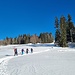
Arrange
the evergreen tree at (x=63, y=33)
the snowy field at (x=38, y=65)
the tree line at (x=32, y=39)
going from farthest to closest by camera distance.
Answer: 1. the tree line at (x=32, y=39)
2. the evergreen tree at (x=63, y=33)
3. the snowy field at (x=38, y=65)

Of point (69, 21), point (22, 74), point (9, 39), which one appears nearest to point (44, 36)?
point (9, 39)

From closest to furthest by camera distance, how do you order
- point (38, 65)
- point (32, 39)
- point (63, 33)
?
point (38, 65), point (63, 33), point (32, 39)

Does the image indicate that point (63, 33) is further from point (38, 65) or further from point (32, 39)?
point (32, 39)

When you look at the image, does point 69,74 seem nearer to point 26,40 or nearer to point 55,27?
point 55,27

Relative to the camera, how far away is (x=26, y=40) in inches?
5674

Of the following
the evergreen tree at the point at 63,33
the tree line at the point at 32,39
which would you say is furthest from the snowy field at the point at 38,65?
the tree line at the point at 32,39

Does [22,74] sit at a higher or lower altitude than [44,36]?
lower

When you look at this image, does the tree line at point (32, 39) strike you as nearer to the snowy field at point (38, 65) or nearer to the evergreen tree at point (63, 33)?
the evergreen tree at point (63, 33)

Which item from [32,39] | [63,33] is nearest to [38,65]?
[63,33]

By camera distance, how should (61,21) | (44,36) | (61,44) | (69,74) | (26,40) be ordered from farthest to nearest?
(44,36), (26,40), (61,21), (61,44), (69,74)

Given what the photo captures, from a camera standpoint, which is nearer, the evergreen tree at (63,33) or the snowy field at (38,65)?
the snowy field at (38,65)

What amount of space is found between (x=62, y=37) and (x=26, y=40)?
79.3 metres

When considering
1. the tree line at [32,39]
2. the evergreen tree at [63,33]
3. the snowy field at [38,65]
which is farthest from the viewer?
the tree line at [32,39]

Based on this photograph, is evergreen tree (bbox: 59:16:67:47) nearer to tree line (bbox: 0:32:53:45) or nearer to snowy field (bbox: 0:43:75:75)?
snowy field (bbox: 0:43:75:75)
